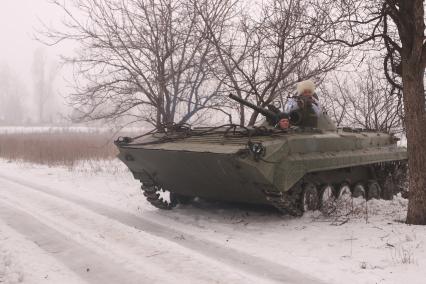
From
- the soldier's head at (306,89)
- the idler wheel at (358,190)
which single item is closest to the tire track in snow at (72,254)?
the soldier's head at (306,89)

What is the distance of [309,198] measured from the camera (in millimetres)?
7461

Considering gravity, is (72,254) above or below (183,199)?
below

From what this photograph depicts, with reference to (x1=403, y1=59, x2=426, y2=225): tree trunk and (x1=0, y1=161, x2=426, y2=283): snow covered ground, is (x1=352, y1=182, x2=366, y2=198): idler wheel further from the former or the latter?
(x1=403, y1=59, x2=426, y2=225): tree trunk

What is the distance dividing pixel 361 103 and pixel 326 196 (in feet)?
23.3

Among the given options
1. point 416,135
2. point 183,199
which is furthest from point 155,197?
point 416,135

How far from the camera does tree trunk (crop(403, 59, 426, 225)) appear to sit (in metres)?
6.79

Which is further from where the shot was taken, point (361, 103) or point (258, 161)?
point (361, 103)

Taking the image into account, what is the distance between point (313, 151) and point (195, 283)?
334 cm

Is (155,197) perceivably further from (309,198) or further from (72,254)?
(72,254)

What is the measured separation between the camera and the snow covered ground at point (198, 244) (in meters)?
4.73

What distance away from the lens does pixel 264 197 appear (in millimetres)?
6746

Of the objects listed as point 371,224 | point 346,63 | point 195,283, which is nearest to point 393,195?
point 346,63

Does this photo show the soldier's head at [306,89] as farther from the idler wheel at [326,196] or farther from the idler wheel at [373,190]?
the idler wheel at [373,190]

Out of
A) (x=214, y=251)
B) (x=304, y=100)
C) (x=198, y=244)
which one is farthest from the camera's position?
(x=304, y=100)
